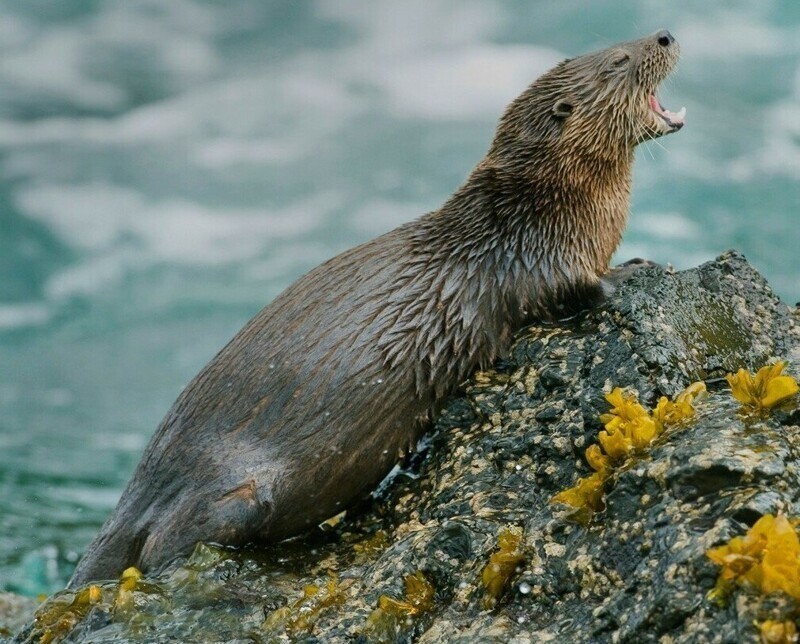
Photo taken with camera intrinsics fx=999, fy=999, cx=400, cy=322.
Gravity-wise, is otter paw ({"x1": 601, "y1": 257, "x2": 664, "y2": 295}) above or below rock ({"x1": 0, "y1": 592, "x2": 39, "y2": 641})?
above

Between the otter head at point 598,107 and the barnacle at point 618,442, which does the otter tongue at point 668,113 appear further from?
the barnacle at point 618,442

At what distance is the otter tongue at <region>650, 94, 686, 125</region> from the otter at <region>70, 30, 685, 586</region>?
53 centimetres

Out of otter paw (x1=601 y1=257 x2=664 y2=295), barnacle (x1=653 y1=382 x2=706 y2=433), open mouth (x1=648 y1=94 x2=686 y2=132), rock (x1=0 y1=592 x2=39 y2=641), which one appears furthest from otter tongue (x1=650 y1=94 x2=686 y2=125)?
rock (x1=0 y1=592 x2=39 y2=641)

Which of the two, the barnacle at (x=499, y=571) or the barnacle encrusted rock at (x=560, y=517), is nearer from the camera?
the barnacle encrusted rock at (x=560, y=517)

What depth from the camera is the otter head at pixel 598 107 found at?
17.3 feet

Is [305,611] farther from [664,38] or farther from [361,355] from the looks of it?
[664,38]

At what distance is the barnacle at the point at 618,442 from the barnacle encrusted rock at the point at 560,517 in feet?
0.16

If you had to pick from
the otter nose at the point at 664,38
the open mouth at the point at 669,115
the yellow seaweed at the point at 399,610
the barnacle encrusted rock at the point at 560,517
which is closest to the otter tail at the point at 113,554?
the barnacle encrusted rock at the point at 560,517

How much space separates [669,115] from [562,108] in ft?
2.27

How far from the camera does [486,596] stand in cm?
299

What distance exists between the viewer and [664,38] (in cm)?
571

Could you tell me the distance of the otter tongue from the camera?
5552 mm

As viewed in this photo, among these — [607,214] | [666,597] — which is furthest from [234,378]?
[666,597]

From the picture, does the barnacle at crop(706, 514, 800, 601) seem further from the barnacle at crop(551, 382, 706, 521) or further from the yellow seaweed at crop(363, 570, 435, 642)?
the yellow seaweed at crop(363, 570, 435, 642)
